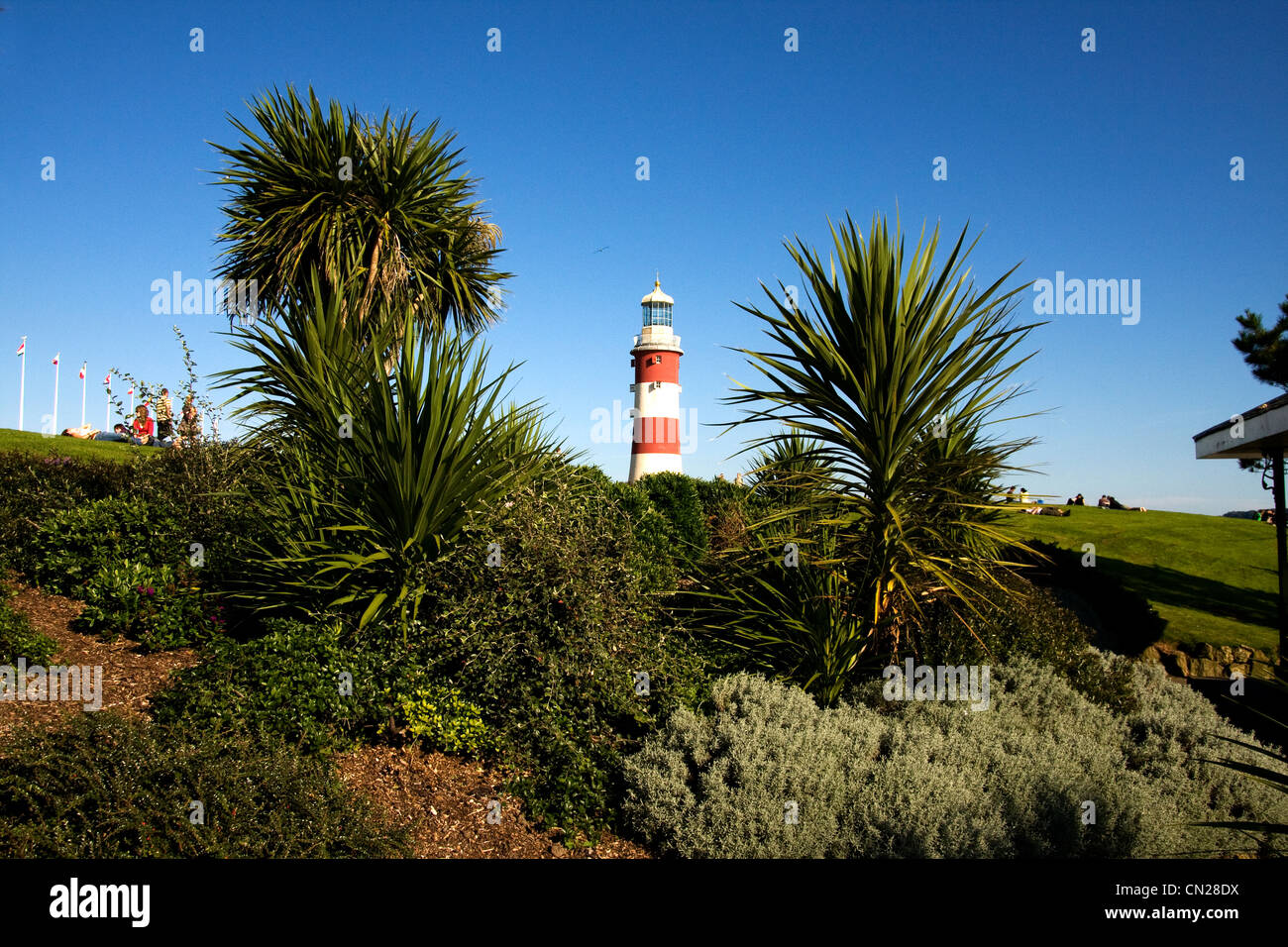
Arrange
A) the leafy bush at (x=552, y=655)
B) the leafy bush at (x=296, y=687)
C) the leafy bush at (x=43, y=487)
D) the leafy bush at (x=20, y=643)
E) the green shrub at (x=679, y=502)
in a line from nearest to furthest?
the leafy bush at (x=296, y=687) < the leafy bush at (x=20, y=643) < the leafy bush at (x=552, y=655) < the leafy bush at (x=43, y=487) < the green shrub at (x=679, y=502)

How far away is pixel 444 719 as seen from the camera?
17.3 ft

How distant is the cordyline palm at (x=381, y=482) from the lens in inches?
225

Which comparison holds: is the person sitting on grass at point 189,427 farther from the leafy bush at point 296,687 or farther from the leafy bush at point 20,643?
the leafy bush at point 296,687

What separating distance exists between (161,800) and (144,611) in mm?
2856

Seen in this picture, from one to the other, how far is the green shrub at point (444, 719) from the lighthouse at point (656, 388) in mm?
24391

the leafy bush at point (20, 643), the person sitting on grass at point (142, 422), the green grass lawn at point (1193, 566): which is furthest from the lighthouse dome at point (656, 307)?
the leafy bush at point (20, 643)

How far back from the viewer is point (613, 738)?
18.5 feet

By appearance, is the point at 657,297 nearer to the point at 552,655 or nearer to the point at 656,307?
the point at 656,307

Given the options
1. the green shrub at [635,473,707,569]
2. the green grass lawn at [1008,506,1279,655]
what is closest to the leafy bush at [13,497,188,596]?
the green shrub at [635,473,707,569]

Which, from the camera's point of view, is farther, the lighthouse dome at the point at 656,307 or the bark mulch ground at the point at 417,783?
the lighthouse dome at the point at 656,307

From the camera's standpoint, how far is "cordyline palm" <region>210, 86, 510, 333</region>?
445 inches

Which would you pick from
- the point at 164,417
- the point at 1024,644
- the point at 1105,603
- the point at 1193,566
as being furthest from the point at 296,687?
the point at 1193,566

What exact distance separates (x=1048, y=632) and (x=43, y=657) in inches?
319
